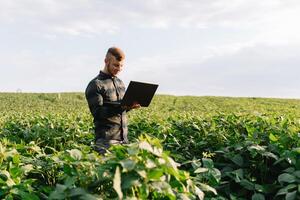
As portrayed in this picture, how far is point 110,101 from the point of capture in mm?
6340

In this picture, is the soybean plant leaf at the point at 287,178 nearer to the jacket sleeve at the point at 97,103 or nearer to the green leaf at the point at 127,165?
the green leaf at the point at 127,165

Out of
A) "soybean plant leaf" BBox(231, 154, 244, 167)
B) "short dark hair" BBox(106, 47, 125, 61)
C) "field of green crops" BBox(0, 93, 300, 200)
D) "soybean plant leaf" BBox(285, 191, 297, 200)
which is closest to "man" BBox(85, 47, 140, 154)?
"short dark hair" BBox(106, 47, 125, 61)

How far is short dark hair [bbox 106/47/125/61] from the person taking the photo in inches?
239

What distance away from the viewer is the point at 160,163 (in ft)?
9.37

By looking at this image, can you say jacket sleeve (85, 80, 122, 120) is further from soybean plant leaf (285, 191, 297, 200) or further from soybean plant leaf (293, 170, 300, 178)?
soybean plant leaf (285, 191, 297, 200)

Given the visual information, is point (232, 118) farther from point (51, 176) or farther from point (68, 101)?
point (68, 101)

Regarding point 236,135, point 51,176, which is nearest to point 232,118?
point 236,135

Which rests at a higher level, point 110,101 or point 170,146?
point 110,101

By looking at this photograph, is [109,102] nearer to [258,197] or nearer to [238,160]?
[238,160]

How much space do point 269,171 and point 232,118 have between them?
227 cm

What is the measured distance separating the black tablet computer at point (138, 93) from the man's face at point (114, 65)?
456mm

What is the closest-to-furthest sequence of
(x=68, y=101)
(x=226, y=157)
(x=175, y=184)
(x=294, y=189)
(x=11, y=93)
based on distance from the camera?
(x=175, y=184) < (x=294, y=189) < (x=226, y=157) < (x=68, y=101) < (x=11, y=93)

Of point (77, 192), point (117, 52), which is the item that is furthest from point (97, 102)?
point (77, 192)

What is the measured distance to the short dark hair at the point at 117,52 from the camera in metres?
6.06
